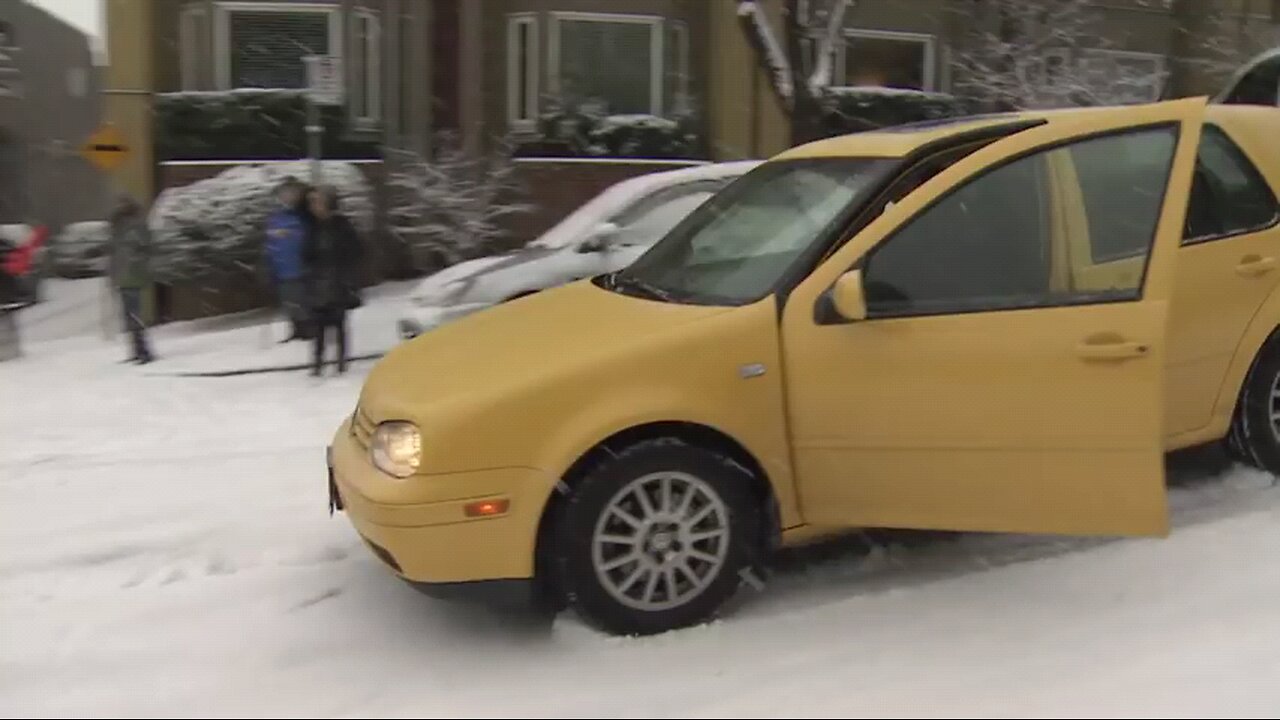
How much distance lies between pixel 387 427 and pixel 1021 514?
2.22 m

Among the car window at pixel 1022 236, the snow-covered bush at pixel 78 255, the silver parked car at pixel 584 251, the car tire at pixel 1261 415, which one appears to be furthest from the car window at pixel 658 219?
the snow-covered bush at pixel 78 255

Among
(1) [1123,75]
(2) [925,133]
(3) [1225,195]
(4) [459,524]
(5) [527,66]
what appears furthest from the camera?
(5) [527,66]

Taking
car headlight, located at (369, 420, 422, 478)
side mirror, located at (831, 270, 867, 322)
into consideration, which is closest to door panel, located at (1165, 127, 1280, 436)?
side mirror, located at (831, 270, 867, 322)

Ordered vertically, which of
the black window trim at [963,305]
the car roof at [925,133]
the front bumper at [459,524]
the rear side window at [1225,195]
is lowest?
the front bumper at [459,524]

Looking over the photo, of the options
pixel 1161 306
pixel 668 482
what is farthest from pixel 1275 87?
pixel 668 482

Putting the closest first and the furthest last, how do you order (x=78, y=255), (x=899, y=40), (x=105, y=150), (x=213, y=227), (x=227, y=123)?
(x=105, y=150), (x=213, y=227), (x=227, y=123), (x=899, y=40), (x=78, y=255)

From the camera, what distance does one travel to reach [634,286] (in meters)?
5.33

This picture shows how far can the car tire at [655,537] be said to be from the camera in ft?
14.3

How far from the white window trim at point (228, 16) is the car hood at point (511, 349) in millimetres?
13076

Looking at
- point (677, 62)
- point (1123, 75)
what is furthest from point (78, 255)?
point (1123, 75)

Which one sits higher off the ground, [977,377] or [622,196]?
[622,196]

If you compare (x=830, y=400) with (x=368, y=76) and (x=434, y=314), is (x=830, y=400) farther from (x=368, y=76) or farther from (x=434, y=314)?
(x=368, y=76)

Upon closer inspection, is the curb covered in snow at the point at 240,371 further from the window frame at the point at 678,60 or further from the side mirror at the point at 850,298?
the window frame at the point at 678,60

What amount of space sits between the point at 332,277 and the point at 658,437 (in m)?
6.40
